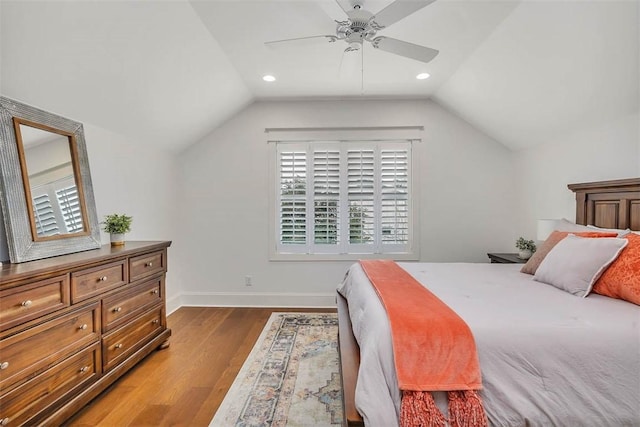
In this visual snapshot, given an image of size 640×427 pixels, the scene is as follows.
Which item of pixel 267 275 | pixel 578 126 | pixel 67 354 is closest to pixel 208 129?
pixel 267 275

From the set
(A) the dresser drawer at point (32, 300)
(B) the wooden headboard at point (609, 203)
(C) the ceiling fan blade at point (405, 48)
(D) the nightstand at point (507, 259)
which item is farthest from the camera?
(D) the nightstand at point (507, 259)

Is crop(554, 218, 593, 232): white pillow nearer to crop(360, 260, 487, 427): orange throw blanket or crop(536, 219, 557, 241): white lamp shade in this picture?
crop(536, 219, 557, 241): white lamp shade

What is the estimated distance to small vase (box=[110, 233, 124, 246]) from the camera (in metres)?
2.54

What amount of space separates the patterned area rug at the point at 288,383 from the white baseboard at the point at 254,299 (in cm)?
76

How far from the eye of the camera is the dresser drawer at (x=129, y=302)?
2.15 meters

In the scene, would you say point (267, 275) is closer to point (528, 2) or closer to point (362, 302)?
point (362, 302)

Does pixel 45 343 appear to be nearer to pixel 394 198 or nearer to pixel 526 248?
pixel 394 198

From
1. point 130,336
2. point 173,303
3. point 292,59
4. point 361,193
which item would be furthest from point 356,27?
point 173,303

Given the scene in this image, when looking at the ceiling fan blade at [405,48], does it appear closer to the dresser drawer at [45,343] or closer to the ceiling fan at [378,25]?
the ceiling fan at [378,25]

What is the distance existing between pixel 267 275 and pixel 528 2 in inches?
147

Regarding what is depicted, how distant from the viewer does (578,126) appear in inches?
116

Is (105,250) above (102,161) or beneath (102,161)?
beneath

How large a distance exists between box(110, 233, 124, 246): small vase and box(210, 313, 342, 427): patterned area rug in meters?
1.48

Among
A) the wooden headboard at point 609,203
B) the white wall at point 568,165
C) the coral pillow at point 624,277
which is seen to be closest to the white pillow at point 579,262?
the coral pillow at point 624,277
